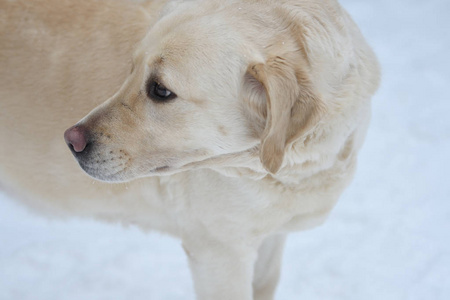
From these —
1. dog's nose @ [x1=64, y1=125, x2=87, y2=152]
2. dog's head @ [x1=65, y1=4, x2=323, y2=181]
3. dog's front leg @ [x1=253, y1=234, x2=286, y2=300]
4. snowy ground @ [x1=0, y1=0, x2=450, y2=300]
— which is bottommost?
snowy ground @ [x1=0, y1=0, x2=450, y2=300]

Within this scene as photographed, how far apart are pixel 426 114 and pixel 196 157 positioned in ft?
11.3

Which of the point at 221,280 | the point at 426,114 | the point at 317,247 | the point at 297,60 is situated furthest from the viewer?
the point at 426,114

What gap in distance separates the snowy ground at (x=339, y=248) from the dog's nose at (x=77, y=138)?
156cm

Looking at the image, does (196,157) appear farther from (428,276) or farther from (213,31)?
(428,276)

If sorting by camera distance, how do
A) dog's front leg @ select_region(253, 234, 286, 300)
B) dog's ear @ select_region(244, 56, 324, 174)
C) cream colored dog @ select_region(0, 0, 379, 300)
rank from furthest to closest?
dog's front leg @ select_region(253, 234, 286, 300)
cream colored dog @ select_region(0, 0, 379, 300)
dog's ear @ select_region(244, 56, 324, 174)

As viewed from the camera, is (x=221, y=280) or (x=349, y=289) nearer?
(x=221, y=280)

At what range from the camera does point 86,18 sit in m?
2.95

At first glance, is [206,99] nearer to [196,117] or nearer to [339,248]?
[196,117]

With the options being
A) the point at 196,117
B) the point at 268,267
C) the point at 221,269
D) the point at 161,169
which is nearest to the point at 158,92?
the point at 196,117

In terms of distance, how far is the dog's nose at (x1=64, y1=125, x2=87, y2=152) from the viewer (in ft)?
7.39

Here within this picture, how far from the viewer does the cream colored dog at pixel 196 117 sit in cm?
212

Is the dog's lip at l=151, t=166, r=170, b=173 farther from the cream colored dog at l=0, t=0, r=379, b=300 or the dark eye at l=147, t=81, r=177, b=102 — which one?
the dark eye at l=147, t=81, r=177, b=102

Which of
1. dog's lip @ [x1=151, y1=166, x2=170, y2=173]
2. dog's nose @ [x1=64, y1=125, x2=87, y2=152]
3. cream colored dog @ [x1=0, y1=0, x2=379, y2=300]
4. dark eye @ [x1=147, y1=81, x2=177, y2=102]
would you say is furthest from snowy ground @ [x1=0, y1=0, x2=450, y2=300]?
dark eye @ [x1=147, y1=81, x2=177, y2=102]

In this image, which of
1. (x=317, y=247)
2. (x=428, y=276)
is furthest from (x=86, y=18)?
(x=428, y=276)
